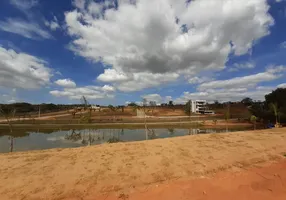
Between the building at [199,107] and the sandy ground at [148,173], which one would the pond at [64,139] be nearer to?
the sandy ground at [148,173]

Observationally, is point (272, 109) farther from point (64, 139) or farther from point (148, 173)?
point (148, 173)

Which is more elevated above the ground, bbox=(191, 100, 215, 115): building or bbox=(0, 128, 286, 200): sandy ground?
bbox=(191, 100, 215, 115): building

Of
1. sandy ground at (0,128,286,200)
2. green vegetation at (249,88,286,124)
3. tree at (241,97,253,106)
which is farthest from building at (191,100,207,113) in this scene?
sandy ground at (0,128,286,200)

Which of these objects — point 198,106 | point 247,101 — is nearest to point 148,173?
point 198,106

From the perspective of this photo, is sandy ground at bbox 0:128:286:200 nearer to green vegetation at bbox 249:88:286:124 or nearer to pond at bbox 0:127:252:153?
pond at bbox 0:127:252:153

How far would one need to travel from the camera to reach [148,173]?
341 inches

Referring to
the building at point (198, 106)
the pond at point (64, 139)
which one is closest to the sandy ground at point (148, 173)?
the pond at point (64, 139)

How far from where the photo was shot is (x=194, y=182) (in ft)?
26.5

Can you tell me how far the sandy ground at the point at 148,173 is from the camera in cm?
728

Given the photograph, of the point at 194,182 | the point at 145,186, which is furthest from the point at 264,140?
the point at 145,186

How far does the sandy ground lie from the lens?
7.28 meters

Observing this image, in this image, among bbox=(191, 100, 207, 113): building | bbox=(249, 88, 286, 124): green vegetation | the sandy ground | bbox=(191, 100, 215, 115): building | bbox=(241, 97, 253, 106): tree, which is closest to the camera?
the sandy ground

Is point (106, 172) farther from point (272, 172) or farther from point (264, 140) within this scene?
point (264, 140)

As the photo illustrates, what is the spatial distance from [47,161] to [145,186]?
4.48m
